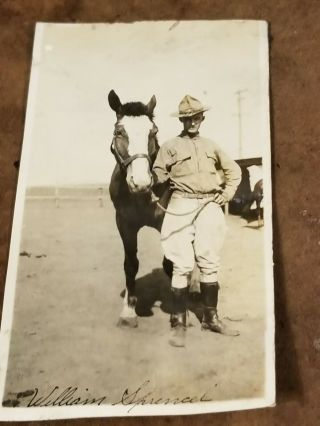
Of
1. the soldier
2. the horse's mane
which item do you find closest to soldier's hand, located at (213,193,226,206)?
the soldier

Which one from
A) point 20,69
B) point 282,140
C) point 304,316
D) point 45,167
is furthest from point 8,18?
point 304,316

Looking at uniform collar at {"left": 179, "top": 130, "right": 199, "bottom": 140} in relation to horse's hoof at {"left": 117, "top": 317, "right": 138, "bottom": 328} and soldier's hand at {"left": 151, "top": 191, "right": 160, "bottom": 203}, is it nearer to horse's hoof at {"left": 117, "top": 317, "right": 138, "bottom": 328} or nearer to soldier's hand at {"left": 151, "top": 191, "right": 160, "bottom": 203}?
soldier's hand at {"left": 151, "top": 191, "right": 160, "bottom": 203}

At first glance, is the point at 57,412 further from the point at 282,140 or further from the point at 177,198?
the point at 282,140

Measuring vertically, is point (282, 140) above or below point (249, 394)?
above
